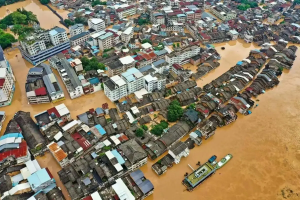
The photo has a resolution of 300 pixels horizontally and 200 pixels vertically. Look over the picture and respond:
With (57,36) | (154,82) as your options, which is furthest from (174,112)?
(57,36)

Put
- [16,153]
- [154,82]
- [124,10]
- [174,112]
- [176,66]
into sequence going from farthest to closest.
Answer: [124,10], [176,66], [154,82], [174,112], [16,153]

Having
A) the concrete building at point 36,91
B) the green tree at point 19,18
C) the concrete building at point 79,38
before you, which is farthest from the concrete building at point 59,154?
the green tree at point 19,18

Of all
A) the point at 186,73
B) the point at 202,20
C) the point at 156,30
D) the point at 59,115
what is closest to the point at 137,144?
the point at 59,115

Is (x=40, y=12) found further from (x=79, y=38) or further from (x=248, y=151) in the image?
(x=248, y=151)

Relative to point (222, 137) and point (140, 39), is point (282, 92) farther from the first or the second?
point (140, 39)

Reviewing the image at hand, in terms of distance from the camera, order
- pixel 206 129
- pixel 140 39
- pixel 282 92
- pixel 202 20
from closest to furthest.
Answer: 1. pixel 206 129
2. pixel 282 92
3. pixel 140 39
4. pixel 202 20

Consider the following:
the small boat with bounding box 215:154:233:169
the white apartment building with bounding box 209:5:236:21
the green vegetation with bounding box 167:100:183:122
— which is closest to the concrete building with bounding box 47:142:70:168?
the green vegetation with bounding box 167:100:183:122

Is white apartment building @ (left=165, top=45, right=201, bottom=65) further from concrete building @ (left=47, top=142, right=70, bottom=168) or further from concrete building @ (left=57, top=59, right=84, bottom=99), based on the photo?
concrete building @ (left=47, top=142, right=70, bottom=168)
